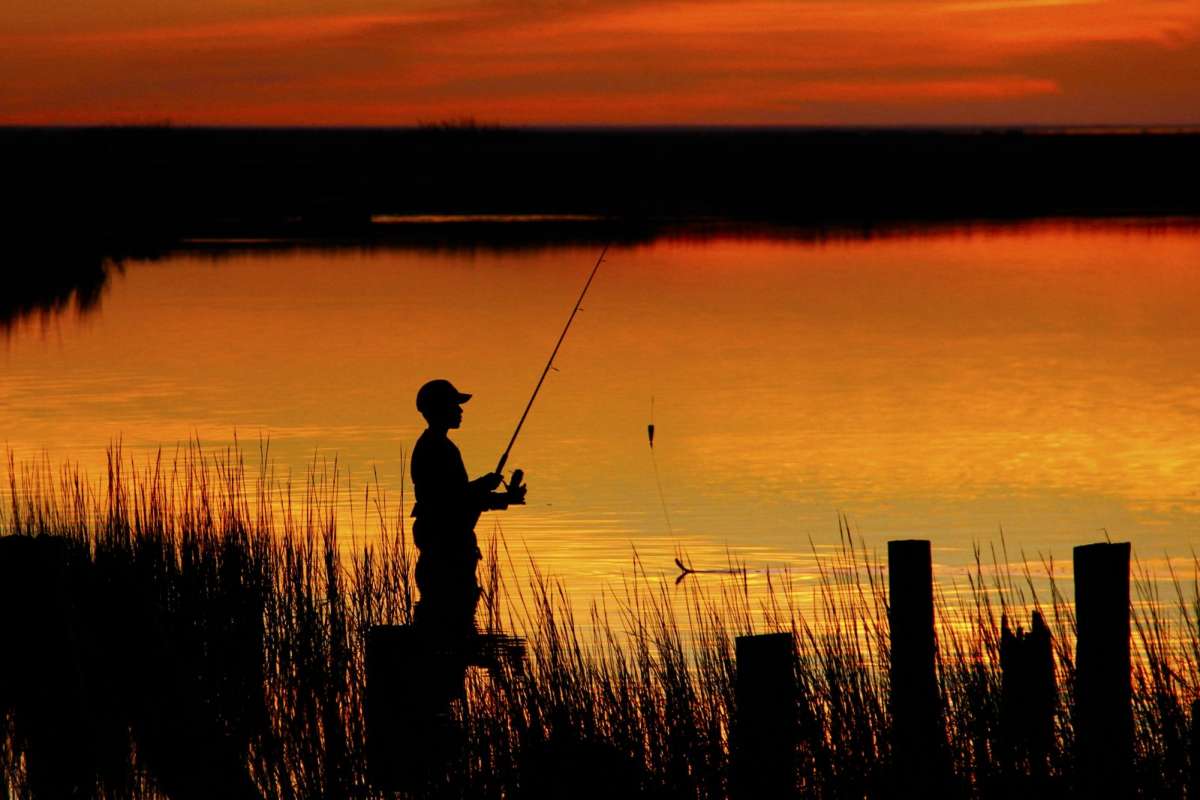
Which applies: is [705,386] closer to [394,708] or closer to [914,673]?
[394,708]

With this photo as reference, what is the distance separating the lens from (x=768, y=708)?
6258 mm

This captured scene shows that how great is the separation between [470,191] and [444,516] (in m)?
67.7

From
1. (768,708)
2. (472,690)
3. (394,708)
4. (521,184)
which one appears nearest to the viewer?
(768,708)

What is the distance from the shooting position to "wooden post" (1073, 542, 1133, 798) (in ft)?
20.7

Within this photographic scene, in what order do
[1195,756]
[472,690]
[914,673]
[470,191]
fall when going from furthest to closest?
[470,191] → [472,690] → [914,673] → [1195,756]

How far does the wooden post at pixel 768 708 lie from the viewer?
6.17 m

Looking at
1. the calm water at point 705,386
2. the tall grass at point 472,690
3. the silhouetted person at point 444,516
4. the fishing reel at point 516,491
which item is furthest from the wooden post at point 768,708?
the calm water at point 705,386

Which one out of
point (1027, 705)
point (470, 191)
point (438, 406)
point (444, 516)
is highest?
point (470, 191)

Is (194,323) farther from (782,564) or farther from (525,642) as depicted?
(525,642)

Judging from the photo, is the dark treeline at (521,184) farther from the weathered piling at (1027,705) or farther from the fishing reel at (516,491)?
the weathered piling at (1027,705)

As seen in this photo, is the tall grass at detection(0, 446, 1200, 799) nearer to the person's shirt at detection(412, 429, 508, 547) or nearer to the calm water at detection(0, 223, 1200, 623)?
the person's shirt at detection(412, 429, 508, 547)

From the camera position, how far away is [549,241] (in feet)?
179

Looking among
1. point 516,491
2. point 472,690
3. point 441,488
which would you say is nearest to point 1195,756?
point 472,690

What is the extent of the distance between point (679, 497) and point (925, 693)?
440 inches
